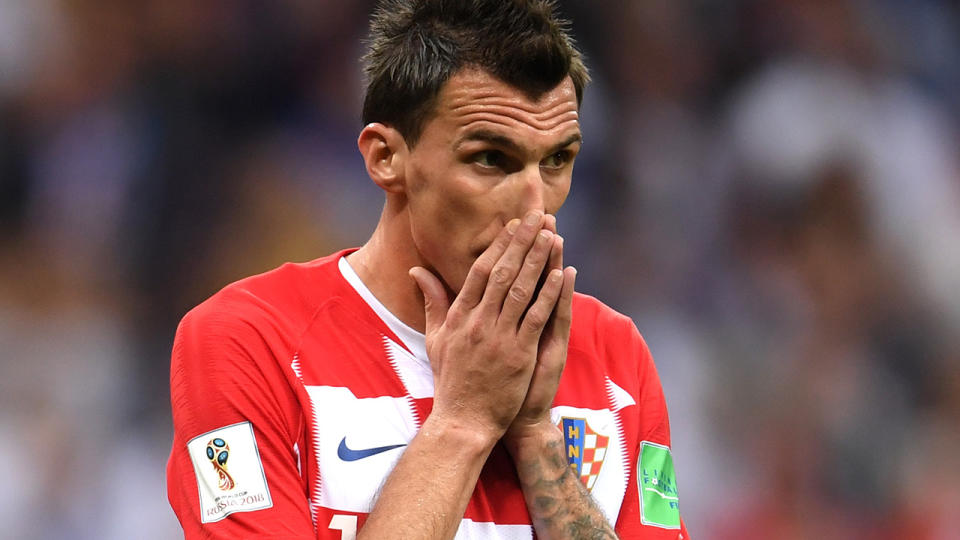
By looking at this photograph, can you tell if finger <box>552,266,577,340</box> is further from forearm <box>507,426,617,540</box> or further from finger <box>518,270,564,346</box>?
forearm <box>507,426,617,540</box>

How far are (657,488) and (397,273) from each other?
0.87 metres

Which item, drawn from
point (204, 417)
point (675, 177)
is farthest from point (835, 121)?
point (204, 417)

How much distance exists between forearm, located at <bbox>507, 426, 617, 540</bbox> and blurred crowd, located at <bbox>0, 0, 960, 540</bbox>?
2.84m

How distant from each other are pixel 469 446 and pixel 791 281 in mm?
4155

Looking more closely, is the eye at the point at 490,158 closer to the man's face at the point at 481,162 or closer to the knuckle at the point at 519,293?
the man's face at the point at 481,162

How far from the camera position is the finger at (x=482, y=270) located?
2.49m

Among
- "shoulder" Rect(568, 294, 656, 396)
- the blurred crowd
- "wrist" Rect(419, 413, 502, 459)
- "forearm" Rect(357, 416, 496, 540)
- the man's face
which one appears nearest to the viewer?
"forearm" Rect(357, 416, 496, 540)

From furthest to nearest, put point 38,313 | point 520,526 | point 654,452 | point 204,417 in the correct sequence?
point 38,313, point 654,452, point 520,526, point 204,417

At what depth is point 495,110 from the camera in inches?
99.4

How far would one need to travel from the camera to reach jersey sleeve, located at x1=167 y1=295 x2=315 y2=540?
2.32 m

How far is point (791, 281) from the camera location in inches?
242

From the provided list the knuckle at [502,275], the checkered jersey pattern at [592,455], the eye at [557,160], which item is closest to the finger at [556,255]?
the knuckle at [502,275]

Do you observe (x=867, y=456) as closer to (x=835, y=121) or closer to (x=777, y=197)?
(x=777, y=197)

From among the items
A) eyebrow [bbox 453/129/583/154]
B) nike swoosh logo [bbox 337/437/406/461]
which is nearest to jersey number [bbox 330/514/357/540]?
nike swoosh logo [bbox 337/437/406/461]
